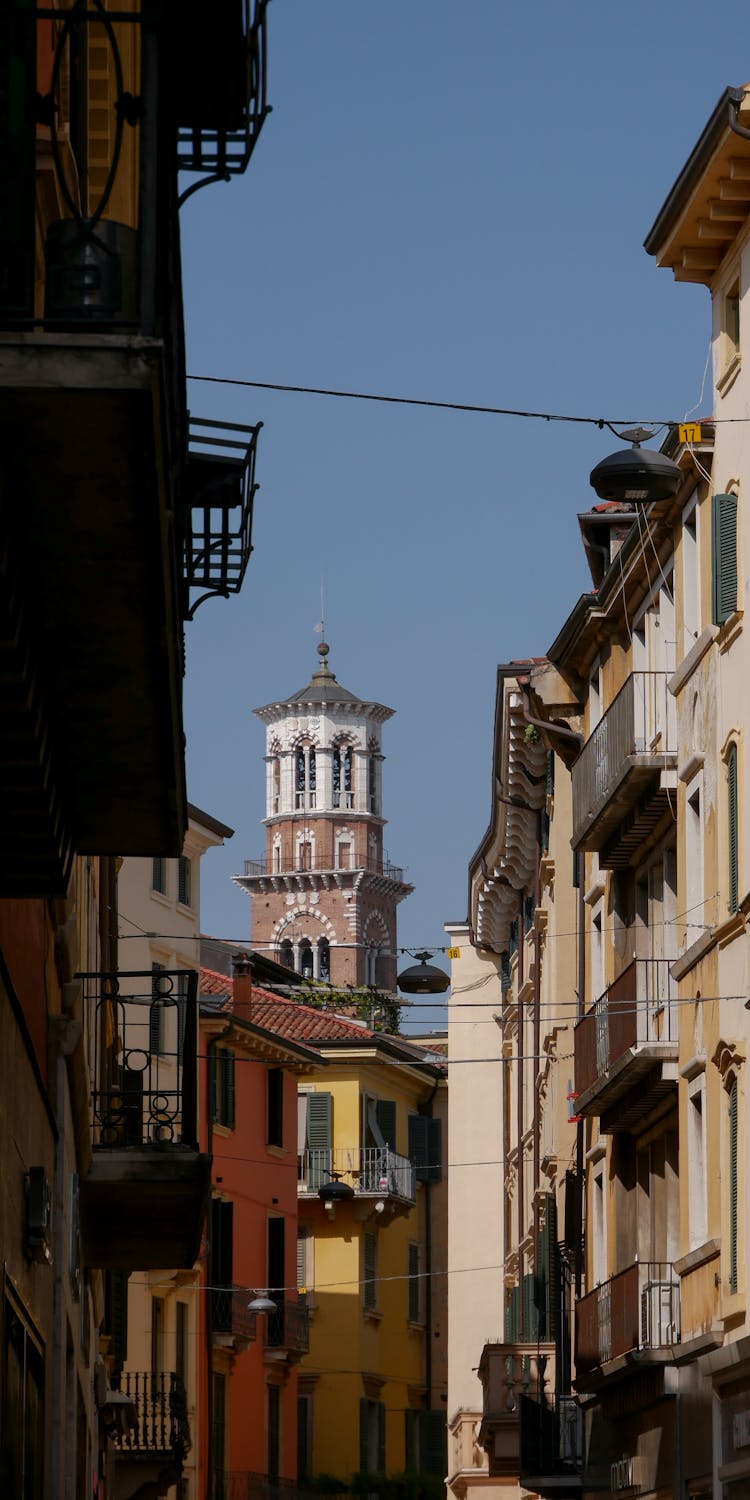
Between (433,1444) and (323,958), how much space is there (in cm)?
11000

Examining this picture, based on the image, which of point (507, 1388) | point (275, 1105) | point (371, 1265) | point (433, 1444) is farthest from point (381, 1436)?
point (507, 1388)

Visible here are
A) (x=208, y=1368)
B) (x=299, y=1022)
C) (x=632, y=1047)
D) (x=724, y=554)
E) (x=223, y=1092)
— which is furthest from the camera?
(x=299, y=1022)

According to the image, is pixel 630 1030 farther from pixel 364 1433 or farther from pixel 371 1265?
pixel 371 1265

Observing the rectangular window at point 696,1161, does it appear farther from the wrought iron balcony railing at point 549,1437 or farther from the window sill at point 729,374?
the wrought iron balcony railing at point 549,1437

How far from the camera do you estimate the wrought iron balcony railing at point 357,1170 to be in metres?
64.7

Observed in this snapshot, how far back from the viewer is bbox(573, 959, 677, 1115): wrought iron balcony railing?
23688 mm

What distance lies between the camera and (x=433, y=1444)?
69.1 meters

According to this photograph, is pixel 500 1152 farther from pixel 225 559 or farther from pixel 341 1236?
pixel 225 559

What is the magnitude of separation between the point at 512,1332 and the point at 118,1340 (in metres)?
8.42

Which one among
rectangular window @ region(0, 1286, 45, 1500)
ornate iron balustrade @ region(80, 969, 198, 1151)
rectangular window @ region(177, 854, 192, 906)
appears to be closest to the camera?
rectangular window @ region(0, 1286, 45, 1500)

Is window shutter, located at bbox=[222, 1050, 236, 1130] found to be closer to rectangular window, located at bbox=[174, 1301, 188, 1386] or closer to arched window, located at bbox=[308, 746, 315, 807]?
rectangular window, located at bbox=[174, 1301, 188, 1386]

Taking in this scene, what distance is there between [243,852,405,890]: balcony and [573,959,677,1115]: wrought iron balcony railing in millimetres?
155347

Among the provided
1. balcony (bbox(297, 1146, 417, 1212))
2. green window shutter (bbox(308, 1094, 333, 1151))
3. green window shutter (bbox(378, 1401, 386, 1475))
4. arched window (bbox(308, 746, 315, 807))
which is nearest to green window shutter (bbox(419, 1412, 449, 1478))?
green window shutter (bbox(378, 1401, 386, 1475))

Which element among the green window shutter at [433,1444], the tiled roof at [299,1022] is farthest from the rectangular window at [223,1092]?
the green window shutter at [433,1444]
